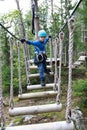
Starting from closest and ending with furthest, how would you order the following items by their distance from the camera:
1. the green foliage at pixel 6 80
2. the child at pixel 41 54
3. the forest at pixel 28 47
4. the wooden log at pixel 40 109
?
the wooden log at pixel 40 109 < the child at pixel 41 54 < the forest at pixel 28 47 < the green foliage at pixel 6 80

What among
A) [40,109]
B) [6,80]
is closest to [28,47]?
[6,80]

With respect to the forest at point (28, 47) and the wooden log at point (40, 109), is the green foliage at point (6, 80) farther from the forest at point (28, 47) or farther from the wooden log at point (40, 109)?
the wooden log at point (40, 109)

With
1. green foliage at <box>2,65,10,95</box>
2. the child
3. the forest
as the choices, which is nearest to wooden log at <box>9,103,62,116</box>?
the forest

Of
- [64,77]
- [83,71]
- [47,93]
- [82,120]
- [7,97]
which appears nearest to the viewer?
[47,93]

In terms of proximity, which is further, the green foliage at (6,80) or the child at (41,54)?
the green foliage at (6,80)

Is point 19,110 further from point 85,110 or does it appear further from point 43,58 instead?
point 85,110

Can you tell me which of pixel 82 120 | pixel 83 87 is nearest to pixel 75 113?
pixel 82 120

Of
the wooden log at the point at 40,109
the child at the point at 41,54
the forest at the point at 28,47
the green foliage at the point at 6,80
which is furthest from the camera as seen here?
the green foliage at the point at 6,80

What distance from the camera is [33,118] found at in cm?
523

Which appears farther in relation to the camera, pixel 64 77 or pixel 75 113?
pixel 64 77

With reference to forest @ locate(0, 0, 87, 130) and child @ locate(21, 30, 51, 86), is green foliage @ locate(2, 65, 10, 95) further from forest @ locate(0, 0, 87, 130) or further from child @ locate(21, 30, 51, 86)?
child @ locate(21, 30, 51, 86)

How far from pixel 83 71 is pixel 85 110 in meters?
3.21

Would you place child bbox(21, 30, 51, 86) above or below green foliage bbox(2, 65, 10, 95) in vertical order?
above

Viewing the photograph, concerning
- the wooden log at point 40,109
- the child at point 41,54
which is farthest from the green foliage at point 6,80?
the wooden log at point 40,109
